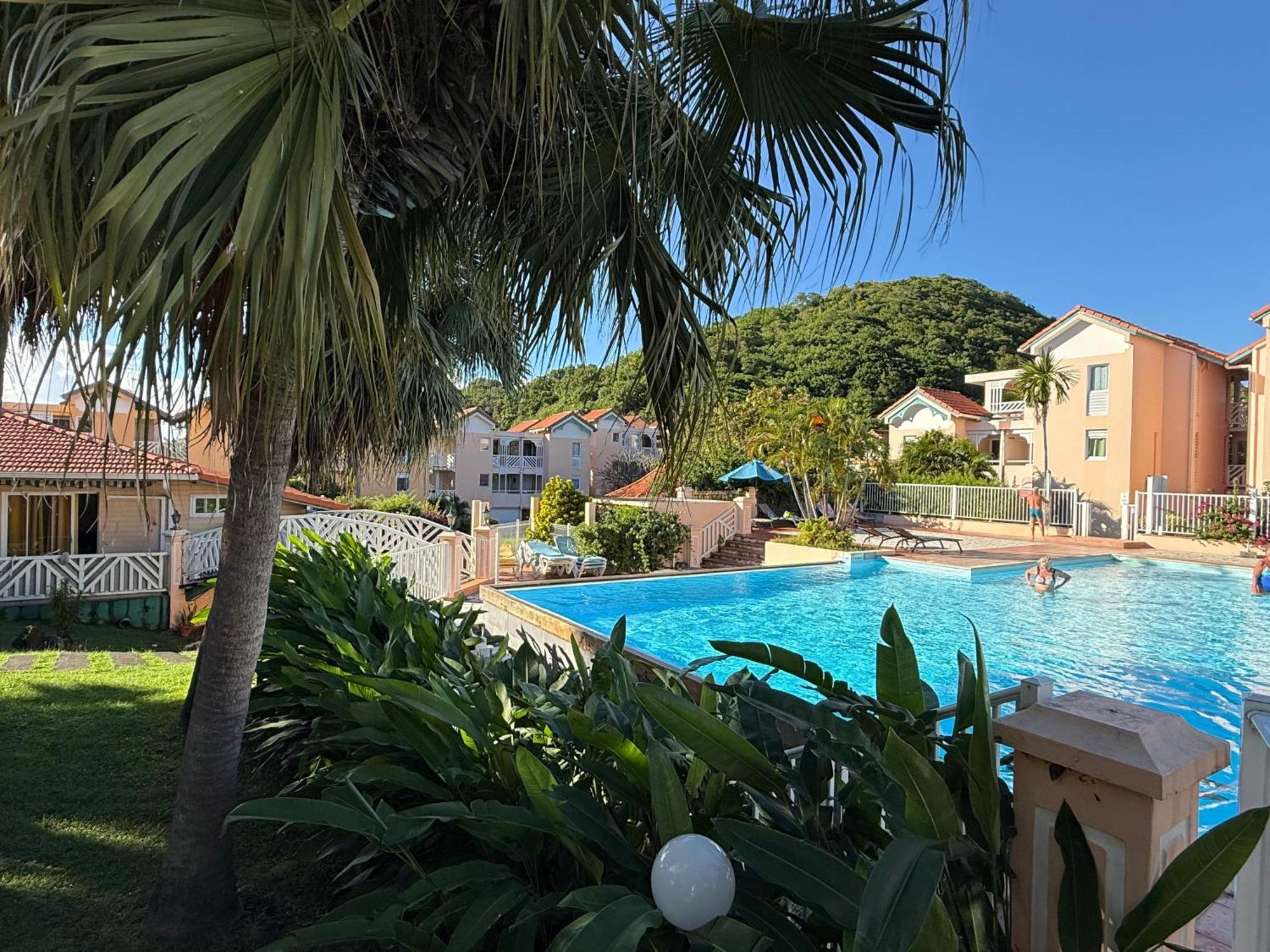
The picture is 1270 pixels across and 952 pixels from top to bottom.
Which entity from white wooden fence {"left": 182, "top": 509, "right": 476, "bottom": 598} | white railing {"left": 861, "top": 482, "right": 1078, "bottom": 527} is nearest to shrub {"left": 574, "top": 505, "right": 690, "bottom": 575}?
white wooden fence {"left": 182, "top": 509, "right": 476, "bottom": 598}

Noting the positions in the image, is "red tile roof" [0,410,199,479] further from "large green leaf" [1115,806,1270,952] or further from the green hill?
the green hill

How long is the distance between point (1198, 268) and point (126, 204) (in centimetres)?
6413

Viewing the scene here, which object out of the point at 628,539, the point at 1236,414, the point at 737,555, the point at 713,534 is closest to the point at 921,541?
the point at 737,555

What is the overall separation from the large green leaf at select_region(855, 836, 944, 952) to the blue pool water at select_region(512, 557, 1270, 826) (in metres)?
6.77

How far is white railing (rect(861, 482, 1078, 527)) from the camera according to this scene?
77.7ft

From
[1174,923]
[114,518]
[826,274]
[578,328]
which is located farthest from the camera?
[114,518]

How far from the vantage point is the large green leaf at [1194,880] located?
1084 mm

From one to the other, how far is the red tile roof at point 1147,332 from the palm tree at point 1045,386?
1410 mm

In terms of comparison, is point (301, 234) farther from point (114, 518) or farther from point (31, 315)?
point (114, 518)

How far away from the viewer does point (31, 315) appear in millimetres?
4516

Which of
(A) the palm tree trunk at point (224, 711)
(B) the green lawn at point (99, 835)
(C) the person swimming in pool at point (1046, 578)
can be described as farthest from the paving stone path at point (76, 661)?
(C) the person swimming in pool at point (1046, 578)

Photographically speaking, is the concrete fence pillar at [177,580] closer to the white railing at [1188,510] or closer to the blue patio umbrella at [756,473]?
the blue patio umbrella at [756,473]

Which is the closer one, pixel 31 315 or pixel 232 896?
pixel 232 896

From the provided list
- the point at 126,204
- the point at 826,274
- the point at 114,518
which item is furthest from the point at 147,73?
the point at 114,518
